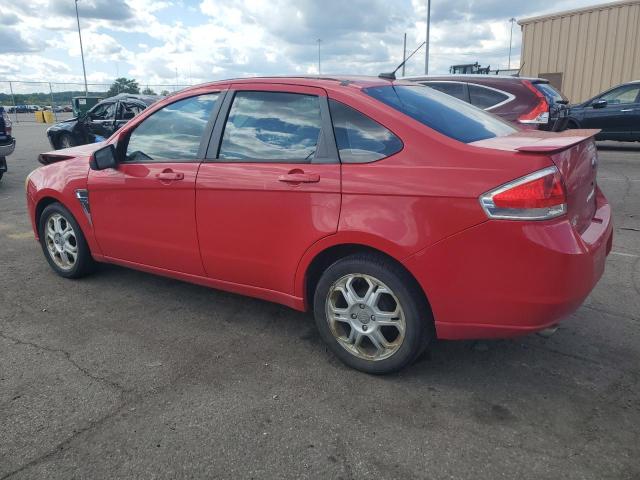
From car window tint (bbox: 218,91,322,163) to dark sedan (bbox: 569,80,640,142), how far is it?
10986 mm

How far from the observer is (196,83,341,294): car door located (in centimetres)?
315

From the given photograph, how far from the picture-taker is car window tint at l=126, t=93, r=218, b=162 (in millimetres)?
3768

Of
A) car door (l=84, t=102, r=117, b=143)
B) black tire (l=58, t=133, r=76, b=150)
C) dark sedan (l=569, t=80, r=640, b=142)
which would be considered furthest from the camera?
black tire (l=58, t=133, r=76, b=150)

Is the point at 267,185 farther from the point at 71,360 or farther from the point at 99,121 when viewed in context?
the point at 99,121

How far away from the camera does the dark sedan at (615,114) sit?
1266 cm

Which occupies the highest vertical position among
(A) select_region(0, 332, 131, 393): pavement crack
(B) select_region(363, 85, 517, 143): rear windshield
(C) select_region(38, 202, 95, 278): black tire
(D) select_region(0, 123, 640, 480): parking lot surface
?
(B) select_region(363, 85, 517, 143): rear windshield

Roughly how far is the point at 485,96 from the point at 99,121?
10.5 m

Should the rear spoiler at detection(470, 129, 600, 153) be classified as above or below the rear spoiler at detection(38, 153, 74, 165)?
above

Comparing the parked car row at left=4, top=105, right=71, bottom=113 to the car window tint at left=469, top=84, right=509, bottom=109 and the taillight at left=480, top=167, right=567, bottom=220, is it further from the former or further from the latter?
the taillight at left=480, top=167, right=567, bottom=220

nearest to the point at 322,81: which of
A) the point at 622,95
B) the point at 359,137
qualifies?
the point at 359,137

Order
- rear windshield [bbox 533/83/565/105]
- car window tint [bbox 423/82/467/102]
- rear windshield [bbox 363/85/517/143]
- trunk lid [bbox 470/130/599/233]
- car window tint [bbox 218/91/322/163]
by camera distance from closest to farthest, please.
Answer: trunk lid [bbox 470/130/599/233] → rear windshield [bbox 363/85/517/143] → car window tint [bbox 218/91/322/163] → car window tint [bbox 423/82/467/102] → rear windshield [bbox 533/83/565/105]

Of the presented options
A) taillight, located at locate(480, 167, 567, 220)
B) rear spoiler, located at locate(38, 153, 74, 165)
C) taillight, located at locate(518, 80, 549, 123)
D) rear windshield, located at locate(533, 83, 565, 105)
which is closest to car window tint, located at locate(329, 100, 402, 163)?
taillight, located at locate(480, 167, 567, 220)

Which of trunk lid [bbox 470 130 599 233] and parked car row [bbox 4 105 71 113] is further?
parked car row [bbox 4 105 71 113]

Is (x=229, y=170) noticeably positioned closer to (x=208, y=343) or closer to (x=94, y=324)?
(x=208, y=343)
